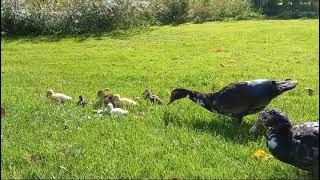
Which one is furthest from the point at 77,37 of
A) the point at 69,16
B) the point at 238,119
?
the point at 238,119

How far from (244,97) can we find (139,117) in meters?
1.33

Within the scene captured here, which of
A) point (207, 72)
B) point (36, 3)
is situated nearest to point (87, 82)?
point (207, 72)

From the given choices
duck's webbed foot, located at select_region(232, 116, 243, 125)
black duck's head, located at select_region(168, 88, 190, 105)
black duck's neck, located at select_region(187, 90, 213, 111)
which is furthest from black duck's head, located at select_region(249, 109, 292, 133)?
black duck's head, located at select_region(168, 88, 190, 105)

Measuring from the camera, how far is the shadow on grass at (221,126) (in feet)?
19.5

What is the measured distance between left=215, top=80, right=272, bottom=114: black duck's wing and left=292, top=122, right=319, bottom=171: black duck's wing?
65.0 inches

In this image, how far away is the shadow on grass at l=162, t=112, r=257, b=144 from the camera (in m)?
5.93

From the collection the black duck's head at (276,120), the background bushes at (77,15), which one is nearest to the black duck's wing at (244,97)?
the black duck's head at (276,120)

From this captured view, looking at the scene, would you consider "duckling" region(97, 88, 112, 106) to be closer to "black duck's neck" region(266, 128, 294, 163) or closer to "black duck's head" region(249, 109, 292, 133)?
"black duck's head" region(249, 109, 292, 133)

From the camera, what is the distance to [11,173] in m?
4.84

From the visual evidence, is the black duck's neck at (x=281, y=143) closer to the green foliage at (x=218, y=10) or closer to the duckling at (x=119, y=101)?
the duckling at (x=119, y=101)

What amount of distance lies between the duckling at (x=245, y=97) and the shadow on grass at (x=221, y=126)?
0.41ft

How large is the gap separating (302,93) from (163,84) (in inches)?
94.8

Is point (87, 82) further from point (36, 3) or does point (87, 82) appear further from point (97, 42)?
point (36, 3)

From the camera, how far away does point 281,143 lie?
14.8 ft
